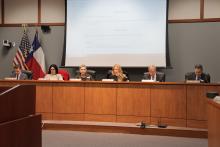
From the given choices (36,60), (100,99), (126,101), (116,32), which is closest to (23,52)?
(36,60)

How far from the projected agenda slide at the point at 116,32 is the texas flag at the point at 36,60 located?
0.73 meters

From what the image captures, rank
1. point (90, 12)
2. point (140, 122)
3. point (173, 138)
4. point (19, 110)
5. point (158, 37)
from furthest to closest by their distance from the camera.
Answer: point (90, 12) < point (158, 37) < point (140, 122) < point (173, 138) < point (19, 110)

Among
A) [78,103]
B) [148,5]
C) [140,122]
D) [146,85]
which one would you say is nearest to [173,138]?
[140,122]

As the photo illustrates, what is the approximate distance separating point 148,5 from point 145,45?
0.97 metres

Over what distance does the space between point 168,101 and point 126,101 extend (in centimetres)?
72

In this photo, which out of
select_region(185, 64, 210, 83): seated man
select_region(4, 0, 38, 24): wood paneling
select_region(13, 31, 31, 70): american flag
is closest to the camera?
select_region(185, 64, 210, 83): seated man

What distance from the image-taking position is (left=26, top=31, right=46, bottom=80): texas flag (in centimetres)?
754

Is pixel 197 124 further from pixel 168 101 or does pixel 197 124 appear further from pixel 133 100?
pixel 133 100

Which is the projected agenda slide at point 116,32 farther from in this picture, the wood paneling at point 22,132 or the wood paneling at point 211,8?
the wood paneling at point 22,132

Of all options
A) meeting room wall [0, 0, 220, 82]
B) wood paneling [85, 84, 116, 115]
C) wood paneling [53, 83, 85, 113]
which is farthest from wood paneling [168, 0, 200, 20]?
wood paneling [53, 83, 85, 113]

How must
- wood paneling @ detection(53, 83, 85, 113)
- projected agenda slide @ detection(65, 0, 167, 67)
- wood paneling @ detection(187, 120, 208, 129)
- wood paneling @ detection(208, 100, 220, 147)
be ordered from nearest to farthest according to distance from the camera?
wood paneling @ detection(208, 100, 220, 147) → wood paneling @ detection(187, 120, 208, 129) → wood paneling @ detection(53, 83, 85, 113) → projected agenda slide @ detection(65, 0, 167, 67)

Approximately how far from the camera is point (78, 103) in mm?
5148

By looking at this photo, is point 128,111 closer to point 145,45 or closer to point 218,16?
point 145,45

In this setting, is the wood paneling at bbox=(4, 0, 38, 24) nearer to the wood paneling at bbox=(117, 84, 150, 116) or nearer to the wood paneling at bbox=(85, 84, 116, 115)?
the wood paneling at bbox=(85, 84, 116, 115)
